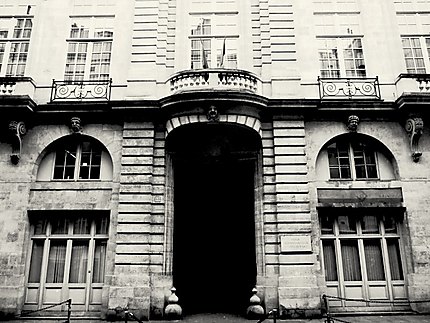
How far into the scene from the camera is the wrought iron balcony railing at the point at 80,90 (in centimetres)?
1433

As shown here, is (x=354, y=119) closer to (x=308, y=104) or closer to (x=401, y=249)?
(x=308, y=104)

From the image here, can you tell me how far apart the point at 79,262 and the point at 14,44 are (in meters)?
9.08

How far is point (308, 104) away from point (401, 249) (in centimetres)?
593

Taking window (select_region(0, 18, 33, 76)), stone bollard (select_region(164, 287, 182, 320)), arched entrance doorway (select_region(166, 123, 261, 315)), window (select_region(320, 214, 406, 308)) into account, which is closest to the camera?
stone bollard (select_region(164, 287, 182, 320))

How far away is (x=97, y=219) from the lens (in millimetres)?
13523

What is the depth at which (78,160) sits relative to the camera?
14.1m

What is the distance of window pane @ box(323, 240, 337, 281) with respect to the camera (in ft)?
42.9

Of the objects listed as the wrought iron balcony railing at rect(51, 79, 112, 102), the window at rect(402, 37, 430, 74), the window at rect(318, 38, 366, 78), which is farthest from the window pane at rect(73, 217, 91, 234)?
the window at rect(402, 37, 430, 74)

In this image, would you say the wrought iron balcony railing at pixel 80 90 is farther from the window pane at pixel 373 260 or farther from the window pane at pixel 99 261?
the window pane at pixel 373 260

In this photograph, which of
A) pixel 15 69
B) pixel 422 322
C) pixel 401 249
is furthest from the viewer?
pixel 15 69

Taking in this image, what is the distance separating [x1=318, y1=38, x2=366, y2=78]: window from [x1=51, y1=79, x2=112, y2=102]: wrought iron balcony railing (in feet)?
27.5

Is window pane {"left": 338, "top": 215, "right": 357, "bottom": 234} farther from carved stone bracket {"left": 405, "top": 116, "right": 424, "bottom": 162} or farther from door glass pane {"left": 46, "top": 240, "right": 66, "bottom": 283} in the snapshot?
door glass pane {"left": 46, "top": 240, "right": 66, "bottom": 283}

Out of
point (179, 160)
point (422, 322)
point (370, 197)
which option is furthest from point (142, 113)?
point (422, 322)

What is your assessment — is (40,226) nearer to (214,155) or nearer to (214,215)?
(214,215)
